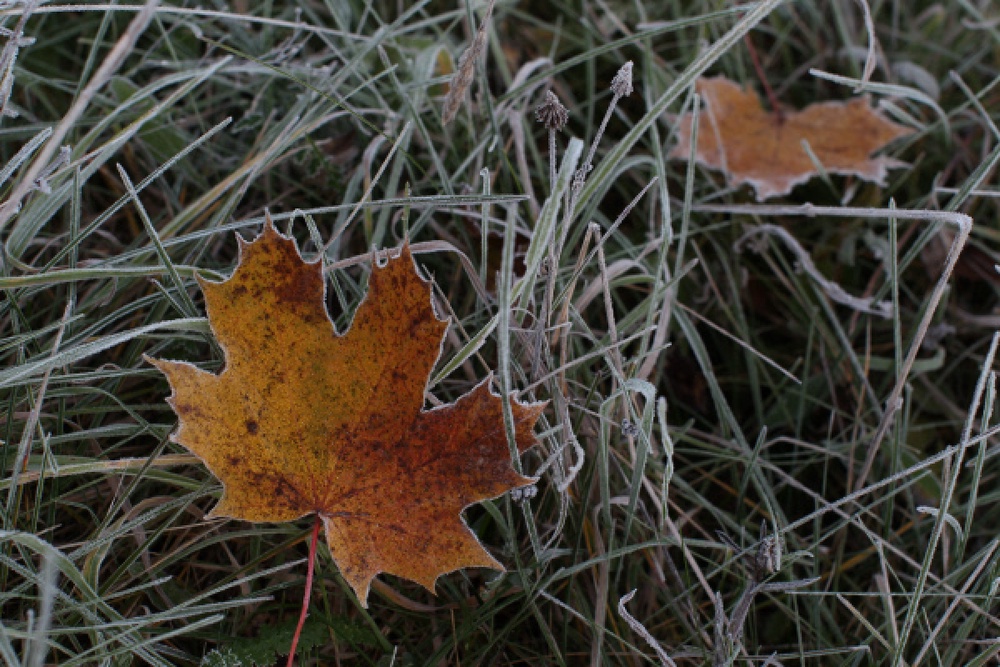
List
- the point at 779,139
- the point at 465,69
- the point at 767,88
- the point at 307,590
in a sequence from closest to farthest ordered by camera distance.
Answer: the point at 307,590 < the point at 465,69 < the point at 779,139 < the point at 767,88

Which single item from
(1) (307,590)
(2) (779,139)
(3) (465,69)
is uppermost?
(3) (465,69)

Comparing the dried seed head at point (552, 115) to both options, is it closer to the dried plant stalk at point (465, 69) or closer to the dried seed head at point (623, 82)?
the dried seed head at point (623, 82)

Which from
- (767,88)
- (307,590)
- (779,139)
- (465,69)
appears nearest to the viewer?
A: (307,590)

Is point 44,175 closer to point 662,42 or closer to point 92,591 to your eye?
point 92,591

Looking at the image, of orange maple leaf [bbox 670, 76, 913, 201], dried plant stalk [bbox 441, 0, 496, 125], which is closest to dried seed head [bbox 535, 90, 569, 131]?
dried plant stalk [bbox 441, 0, 496, 125]

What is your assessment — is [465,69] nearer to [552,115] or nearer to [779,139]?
[552,115]

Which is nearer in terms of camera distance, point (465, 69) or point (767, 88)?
point (465, 69)

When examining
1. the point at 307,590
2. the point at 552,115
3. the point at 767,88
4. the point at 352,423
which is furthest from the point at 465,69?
the point at 767,88
